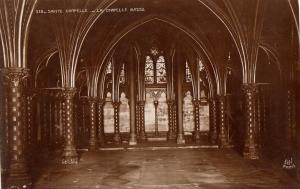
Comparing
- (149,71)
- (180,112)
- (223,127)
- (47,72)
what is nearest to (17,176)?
(47,72)

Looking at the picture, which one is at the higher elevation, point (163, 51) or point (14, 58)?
point (163, 51)

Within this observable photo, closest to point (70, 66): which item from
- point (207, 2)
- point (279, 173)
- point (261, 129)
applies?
point (207, 2)

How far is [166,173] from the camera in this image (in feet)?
55.6

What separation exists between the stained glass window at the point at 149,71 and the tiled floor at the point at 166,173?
1228cm

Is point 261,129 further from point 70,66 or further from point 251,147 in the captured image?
point 70,66

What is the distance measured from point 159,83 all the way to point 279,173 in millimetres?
19247

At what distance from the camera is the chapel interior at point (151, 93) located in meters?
14.8

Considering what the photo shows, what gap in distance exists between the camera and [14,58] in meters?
13.4

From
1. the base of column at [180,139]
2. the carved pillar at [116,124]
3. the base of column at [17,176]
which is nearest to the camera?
the base of column at [17,176]

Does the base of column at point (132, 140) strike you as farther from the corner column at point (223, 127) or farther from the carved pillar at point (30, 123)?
the carved pillar at point (30, 123)

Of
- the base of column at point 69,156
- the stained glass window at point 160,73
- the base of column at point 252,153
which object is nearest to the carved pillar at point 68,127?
the base of column at point 69,156

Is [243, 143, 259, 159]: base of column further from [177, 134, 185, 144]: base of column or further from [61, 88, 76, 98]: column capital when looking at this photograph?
[177, 134, 185, 144]: base of column

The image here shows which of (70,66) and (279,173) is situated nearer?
(279,173)

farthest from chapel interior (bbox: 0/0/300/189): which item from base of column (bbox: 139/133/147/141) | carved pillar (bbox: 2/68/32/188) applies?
base of column (bbox: 139/133/147/141)
